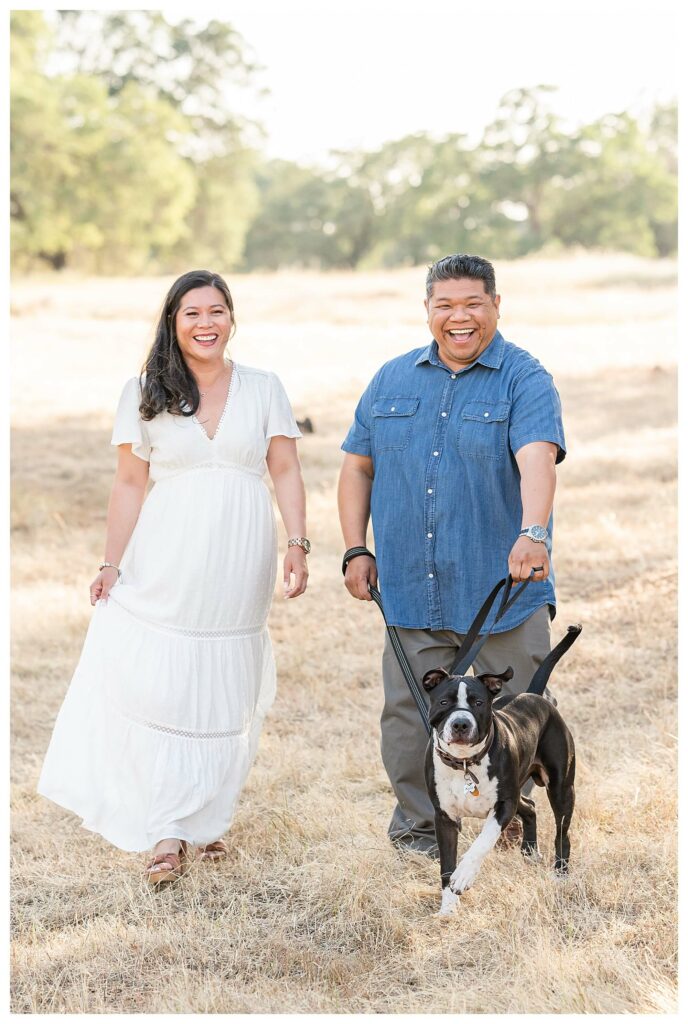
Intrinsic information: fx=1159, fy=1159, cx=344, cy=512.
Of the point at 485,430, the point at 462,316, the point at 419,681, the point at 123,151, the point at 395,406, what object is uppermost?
the point at 123,151

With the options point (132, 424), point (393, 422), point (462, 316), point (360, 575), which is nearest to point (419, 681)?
point (360, 575)

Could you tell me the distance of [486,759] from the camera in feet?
12.0

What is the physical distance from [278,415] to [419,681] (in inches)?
46.0

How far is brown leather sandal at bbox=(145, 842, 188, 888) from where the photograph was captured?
431 centimetres

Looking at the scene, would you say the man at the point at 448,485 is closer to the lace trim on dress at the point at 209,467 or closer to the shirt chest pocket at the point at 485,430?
the shirt chest pocket at the point at 485,430

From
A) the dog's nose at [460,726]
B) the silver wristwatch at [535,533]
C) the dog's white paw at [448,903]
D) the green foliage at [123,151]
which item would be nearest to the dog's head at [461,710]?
the dog's nose at [460,726]

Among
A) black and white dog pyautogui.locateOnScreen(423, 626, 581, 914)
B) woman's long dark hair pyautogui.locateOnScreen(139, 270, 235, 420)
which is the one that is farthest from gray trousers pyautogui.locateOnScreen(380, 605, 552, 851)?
woman's long dark hair pyautogui.locateOnScreen(139, 270, 235, 420)

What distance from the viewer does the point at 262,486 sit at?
460 cm

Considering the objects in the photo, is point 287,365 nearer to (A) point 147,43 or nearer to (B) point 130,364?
(B) point 130,364

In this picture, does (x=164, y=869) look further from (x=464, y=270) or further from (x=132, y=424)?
(x=464, y=270)

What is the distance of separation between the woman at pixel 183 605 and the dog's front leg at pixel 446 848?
1.02 meters

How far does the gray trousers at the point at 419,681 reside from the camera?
4.32 meters

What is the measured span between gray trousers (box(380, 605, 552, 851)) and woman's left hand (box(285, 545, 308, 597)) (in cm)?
42

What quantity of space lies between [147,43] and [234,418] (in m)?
47.7
